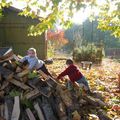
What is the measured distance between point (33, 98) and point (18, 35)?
16.2 m

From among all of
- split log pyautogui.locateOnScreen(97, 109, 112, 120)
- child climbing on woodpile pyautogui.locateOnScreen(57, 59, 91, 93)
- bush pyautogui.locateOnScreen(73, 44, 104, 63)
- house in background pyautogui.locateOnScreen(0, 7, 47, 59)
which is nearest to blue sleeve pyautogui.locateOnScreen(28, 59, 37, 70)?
child climbing on woodpile pyautogui.locateOnScreen(57, 59, 91, 93)

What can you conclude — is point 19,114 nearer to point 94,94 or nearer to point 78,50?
point 94,94

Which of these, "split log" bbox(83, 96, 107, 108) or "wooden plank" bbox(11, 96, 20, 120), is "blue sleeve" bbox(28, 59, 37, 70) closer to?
"split log" bbox(83, 96, 107, 108)

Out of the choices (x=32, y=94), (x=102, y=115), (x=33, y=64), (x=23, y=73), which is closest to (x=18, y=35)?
(x=33, y=64)

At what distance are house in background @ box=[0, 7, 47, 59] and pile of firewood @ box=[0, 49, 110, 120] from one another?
14.9m

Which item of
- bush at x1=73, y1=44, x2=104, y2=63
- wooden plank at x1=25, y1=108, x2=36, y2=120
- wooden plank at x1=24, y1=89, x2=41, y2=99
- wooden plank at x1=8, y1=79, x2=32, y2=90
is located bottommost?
bush at x1=73, y1=44, x2=104, y2=63

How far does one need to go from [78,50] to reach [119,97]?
15.8m

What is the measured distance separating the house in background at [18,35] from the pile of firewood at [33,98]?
48.8 feet

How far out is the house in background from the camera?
24109mm

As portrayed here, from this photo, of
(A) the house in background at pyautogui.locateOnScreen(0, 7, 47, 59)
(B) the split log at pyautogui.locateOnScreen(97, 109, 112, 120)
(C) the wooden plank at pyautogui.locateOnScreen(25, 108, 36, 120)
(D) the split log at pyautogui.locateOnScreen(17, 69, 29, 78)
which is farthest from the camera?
(A) the house in background at pyautogui.locateOnScreen(0, 7, 47, 59)

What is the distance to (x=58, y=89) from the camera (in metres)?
9.02

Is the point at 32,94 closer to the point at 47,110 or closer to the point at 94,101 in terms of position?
the point at 47,110

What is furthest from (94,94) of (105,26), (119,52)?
(119,52)

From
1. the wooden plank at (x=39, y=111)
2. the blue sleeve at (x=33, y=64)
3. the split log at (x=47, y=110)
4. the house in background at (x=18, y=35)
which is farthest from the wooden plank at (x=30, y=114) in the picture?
the house in background at (x=18, y=35)
